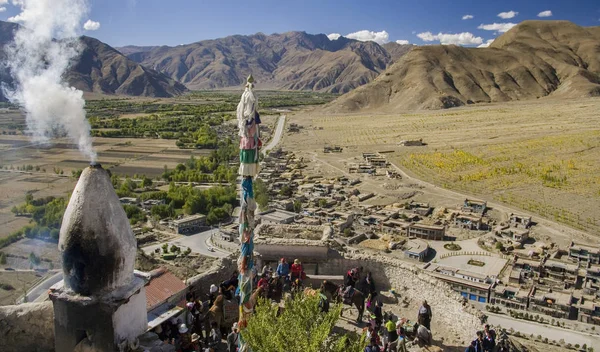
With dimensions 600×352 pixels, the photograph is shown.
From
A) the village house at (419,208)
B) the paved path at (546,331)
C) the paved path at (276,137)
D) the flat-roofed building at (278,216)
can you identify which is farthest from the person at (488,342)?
the paved path at (276,137)

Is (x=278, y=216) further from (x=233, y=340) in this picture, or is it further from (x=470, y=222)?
(x=233, y=340)

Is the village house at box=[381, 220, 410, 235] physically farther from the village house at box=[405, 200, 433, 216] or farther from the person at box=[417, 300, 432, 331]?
the person at box=[417, 300, 432, 331]

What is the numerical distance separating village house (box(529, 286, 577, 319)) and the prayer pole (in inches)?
962

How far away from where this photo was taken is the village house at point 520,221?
4292 centimetres

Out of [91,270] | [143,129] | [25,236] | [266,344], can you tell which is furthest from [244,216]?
[143,129]

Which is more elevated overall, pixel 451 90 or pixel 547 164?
pixel 451 90

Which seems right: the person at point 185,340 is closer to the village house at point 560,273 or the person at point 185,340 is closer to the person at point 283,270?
the person at point 283,270

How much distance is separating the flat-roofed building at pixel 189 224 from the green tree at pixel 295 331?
37972mm

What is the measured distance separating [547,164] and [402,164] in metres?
19.2

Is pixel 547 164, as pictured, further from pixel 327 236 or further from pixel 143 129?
pixel 143 129

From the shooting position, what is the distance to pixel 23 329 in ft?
25.9

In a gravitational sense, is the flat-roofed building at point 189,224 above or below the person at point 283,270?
below

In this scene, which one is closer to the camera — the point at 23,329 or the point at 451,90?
the point at 23,329

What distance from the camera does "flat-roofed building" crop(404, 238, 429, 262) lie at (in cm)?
3669
